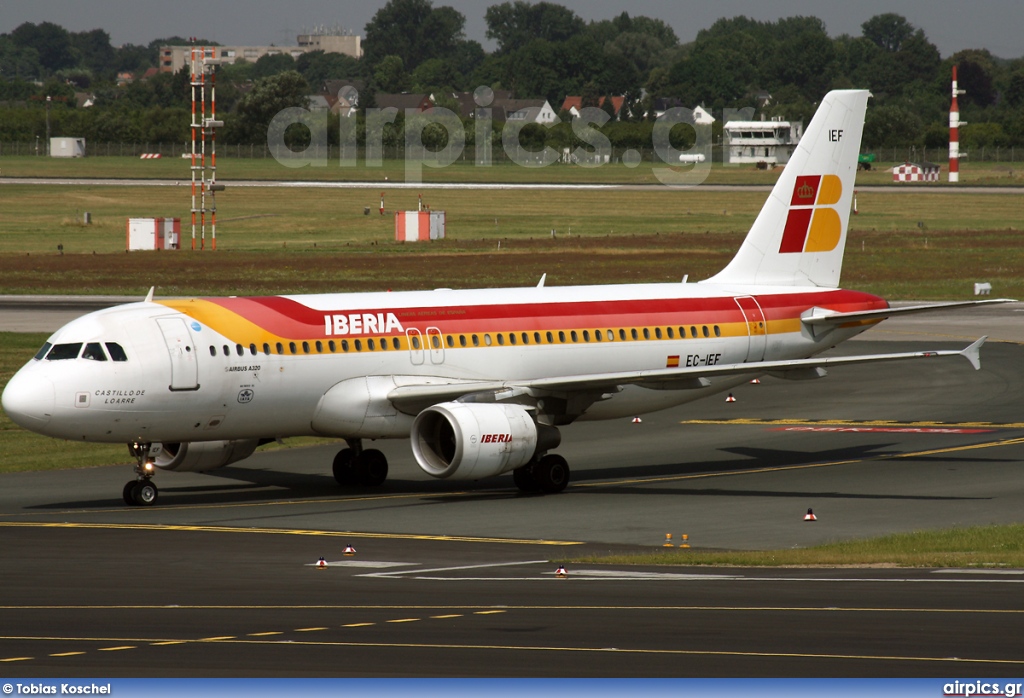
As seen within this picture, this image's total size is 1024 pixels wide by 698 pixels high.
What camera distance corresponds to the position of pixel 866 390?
51562mm

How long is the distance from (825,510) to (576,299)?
8674mm

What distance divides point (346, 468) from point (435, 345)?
391 centimetres

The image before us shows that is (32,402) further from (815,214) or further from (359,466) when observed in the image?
(815,214)

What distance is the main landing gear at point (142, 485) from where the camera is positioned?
32.8 metres

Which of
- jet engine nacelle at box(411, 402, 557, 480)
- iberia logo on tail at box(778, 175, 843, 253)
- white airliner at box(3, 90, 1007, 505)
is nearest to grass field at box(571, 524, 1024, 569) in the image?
jet engine nacelle at box(411, 402, 557, 480)

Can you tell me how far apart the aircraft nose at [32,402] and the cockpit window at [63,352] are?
2.15 ft

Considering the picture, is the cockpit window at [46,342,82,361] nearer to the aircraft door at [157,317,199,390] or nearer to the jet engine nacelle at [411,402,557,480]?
the aircraft door at [157,317,199,390]

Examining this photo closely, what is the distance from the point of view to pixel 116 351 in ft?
104

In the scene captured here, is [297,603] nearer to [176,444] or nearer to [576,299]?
[176,444]

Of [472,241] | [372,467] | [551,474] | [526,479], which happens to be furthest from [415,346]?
[472,241]

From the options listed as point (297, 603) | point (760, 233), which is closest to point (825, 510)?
point (760, 233)

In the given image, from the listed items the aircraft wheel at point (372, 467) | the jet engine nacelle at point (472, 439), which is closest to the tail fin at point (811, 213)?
the jet engine nacelle at point (472, 439)

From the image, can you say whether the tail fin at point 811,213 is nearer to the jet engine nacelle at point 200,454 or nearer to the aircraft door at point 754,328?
the aircraft door at point 754,328

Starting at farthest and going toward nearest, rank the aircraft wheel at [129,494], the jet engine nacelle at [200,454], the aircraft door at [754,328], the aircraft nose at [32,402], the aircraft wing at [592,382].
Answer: the aircraft door at [754,328], the jet engine nacelle at [200,454], the aircraft wing at [592,382], the aircraft wheel at [129,494], the aircraft nose at [32,402]
